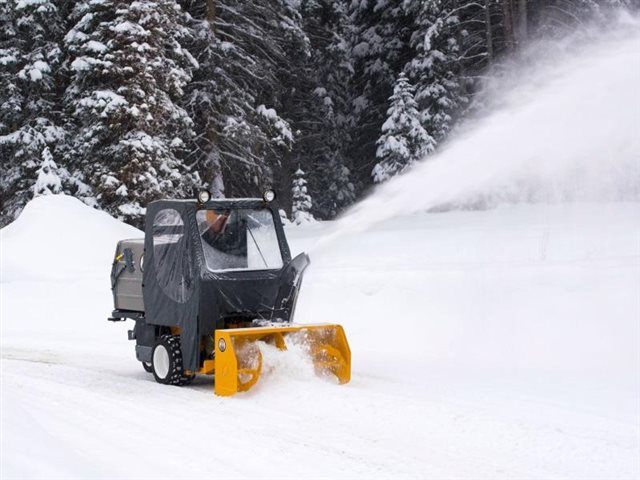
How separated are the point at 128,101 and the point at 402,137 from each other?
35.8ft

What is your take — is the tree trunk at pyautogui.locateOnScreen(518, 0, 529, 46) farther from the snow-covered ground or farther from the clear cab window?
the clear cab window

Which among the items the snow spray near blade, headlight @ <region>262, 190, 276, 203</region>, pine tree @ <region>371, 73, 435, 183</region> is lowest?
headlight @ <region>262, 190, 276, 203</region>

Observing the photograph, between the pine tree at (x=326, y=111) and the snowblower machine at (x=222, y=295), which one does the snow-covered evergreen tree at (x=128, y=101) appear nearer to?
the pine tree at (x=326, y=111)

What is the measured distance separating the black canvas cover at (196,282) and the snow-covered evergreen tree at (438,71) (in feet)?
A: 72.7

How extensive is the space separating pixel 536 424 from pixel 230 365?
274 centimetres

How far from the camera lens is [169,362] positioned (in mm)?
8562

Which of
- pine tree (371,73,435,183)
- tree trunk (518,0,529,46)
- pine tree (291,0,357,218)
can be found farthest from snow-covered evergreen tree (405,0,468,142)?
pine tree (291,0,357,218)

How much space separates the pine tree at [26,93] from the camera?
25938mm

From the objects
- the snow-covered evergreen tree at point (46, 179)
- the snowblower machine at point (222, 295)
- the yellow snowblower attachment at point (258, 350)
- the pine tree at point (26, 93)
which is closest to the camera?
the yellow snowblower attachment at point (258, 350)

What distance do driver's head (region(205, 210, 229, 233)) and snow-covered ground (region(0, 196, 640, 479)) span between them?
155cm

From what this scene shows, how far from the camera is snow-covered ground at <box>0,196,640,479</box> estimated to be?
5695mm

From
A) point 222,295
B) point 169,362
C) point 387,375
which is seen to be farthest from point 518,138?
point 169,362

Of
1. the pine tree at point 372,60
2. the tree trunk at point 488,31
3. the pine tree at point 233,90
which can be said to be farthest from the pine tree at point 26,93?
the pine tree at point 372,60

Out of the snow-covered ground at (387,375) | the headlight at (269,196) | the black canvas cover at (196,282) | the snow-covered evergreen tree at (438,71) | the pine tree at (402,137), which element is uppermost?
the snow-covered evergreen tree at (438,71)
